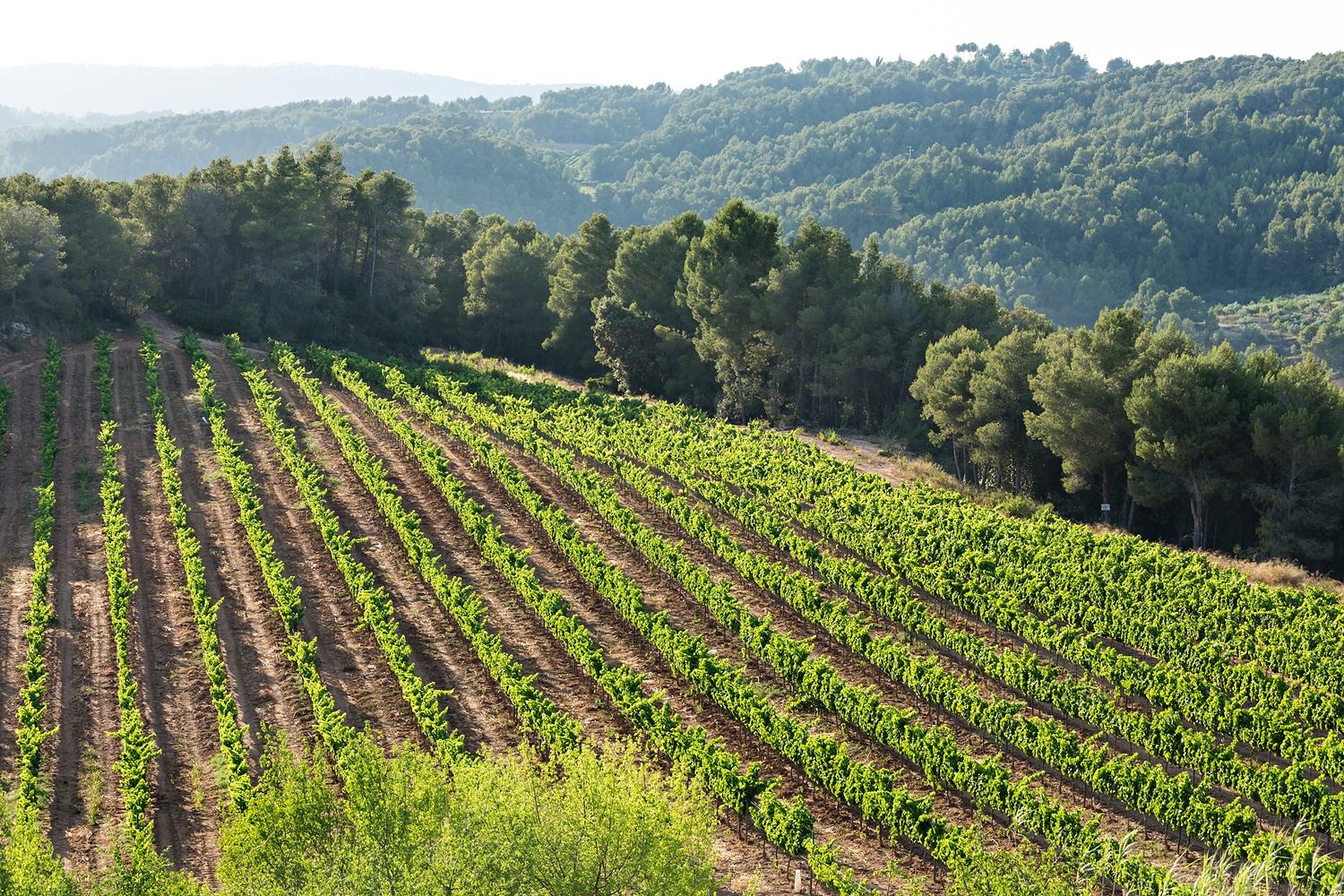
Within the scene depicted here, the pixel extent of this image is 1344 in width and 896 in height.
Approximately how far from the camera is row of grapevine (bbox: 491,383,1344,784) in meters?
23.0

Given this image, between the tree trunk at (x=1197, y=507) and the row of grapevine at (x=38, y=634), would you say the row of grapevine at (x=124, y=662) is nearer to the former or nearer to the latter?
the row of grapevine at (x=38, y=634)

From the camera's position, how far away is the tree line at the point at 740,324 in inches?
1619

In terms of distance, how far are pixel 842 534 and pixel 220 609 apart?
18.0 meters

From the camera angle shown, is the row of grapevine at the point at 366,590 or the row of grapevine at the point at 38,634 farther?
the row of grapevine at the point at 366,590

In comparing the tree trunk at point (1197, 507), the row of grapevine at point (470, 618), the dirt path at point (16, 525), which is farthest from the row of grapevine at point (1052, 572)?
the dirt path at point (16, 525)

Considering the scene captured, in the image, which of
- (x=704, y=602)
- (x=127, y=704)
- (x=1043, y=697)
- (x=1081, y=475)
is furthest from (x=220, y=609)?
(x=1081, y=475)

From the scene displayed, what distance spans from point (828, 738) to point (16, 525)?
91.9ft

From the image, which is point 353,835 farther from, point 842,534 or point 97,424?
point 97,424

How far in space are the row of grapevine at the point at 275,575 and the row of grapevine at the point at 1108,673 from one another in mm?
14231

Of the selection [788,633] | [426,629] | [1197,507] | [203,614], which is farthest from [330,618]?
[1197,507]

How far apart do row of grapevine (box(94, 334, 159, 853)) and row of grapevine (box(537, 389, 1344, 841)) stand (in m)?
15.8

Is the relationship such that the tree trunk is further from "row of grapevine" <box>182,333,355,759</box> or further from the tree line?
"row of grapevine" <box>182,333,355,759</box>

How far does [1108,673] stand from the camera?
27453mm

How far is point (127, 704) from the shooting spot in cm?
2570
